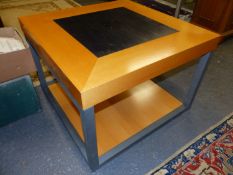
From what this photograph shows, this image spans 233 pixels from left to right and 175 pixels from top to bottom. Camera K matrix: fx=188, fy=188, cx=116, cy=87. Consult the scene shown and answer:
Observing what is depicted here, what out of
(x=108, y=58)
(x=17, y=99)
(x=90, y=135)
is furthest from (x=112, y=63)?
(x=17, y=99)

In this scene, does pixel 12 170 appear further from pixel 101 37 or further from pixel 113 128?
pixel 101 37

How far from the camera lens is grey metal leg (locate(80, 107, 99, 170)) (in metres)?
0.71

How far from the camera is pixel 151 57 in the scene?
0.80 m

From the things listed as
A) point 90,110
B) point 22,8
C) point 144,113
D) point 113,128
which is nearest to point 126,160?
point 113,128

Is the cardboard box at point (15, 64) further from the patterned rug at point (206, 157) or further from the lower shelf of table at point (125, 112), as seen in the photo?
the patterned rug at point (206, 157)

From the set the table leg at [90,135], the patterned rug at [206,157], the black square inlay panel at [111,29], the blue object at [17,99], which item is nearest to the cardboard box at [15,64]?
the blue object at [17,99]

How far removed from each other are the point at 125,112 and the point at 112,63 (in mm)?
547

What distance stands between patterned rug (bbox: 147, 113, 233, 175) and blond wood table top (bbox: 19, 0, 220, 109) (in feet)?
1.63

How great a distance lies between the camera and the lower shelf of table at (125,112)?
1075 mm

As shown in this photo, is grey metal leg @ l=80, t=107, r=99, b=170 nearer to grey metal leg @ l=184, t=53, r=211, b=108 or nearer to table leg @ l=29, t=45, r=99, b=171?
table leg @ l=29, t=45, r=99, b=171

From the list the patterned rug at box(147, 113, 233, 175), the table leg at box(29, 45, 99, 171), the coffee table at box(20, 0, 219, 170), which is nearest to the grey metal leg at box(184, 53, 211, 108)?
the coffee table at box(20, 0, 219, 170)

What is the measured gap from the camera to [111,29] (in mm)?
1007

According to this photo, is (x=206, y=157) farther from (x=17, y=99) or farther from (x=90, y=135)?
(x=17, y=99)

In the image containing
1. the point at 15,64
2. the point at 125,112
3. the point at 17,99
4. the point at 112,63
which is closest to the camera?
the point at 112,63
